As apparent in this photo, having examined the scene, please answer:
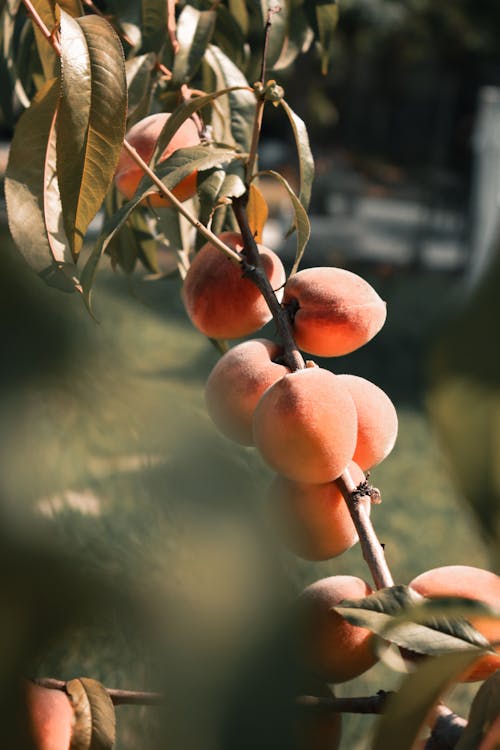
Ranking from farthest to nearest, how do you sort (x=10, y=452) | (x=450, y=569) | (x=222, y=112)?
1. (x=222, y=112)
2. (x=450, y=569)
3. (x=10, y=452)

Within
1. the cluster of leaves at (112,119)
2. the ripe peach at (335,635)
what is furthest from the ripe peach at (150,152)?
the ripe peach at (335,635)

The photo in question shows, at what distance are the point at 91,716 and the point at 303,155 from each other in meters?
0.31

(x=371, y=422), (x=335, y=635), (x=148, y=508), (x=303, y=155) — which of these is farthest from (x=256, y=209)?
(x=148, y=508)

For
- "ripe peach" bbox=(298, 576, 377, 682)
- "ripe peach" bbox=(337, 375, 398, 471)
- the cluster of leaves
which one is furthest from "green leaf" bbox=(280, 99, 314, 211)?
"ripe peach" bbox=(298, 576, 377, 682)

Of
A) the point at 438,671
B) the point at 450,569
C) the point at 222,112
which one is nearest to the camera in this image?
the point at 438,671

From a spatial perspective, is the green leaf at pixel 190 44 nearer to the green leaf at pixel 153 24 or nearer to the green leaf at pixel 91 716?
the green leaf at pixel 153 24

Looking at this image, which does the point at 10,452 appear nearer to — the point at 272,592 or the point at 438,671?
the point at 272,592

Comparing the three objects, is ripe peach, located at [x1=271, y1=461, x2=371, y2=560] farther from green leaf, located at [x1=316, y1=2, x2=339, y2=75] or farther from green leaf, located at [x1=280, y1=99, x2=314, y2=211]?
green leaf, located at [x1=316, y1=2, x2=339, y2=75]

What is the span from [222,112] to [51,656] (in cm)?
47

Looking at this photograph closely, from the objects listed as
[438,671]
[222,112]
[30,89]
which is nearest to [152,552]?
[438,671]

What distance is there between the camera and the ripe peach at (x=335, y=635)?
1.16ft

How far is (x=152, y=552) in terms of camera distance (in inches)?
6.1

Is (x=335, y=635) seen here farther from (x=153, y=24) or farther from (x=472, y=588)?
(x=153, y=24)

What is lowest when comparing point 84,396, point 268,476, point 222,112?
point 268,476
